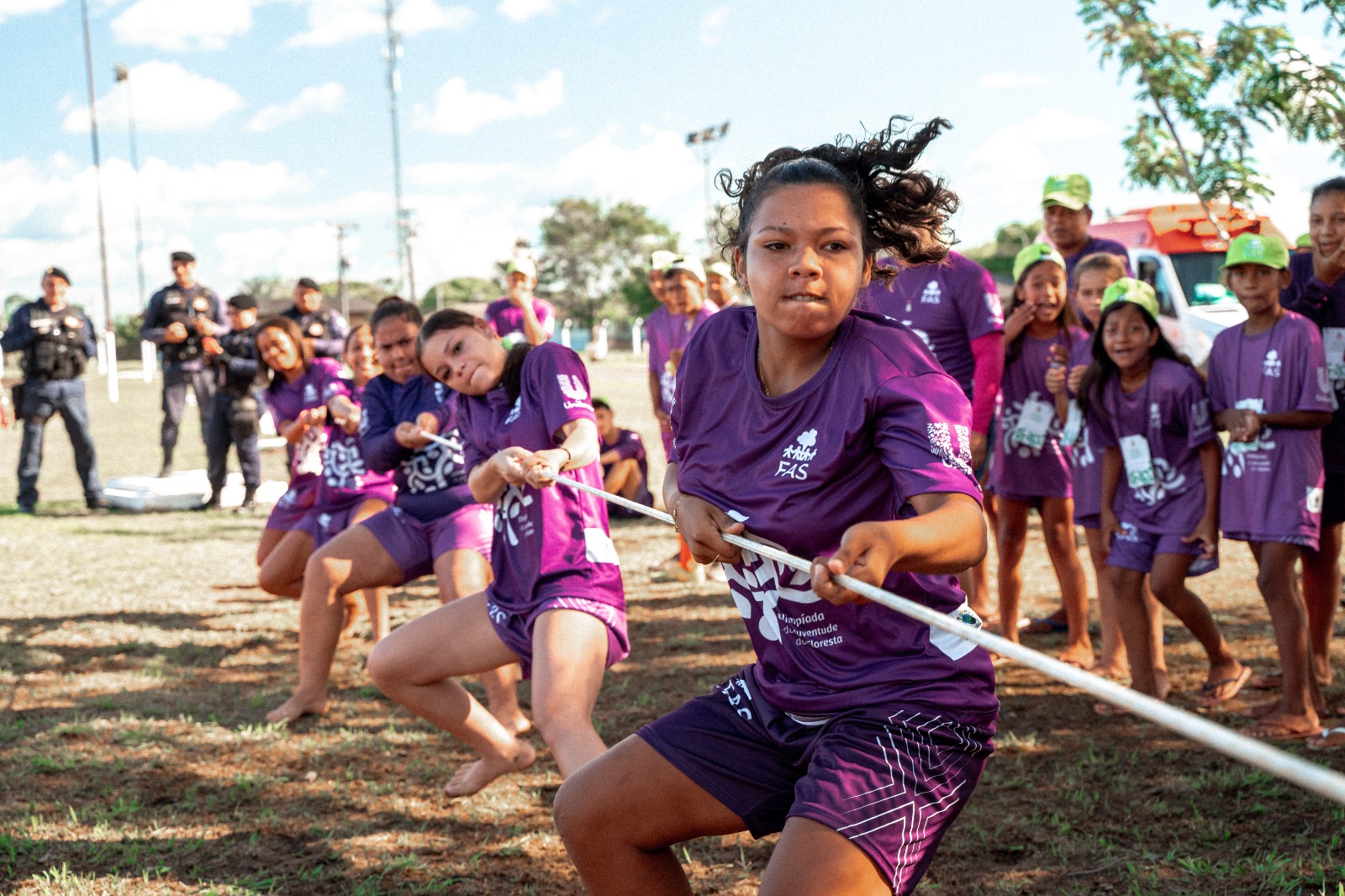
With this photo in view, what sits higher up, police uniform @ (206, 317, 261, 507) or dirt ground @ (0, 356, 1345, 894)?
police uniform @ (206, 317, 261, 507)

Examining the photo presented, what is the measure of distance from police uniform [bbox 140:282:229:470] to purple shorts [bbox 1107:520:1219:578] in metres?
10.1

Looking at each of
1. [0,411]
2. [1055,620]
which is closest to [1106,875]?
[1055,620]

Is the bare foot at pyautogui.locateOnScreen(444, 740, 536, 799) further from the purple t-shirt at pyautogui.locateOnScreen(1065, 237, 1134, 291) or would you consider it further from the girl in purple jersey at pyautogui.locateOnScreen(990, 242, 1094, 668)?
the purple t-shirt at pyautogui.locateOnScreen(1065, 237, 1134, 291)

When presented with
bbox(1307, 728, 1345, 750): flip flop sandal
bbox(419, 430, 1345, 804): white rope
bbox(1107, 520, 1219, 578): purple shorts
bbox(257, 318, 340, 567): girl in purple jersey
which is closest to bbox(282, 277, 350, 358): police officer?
bbox(257, 318, 340, 567): girl in purple jersey

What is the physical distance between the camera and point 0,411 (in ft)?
40.7

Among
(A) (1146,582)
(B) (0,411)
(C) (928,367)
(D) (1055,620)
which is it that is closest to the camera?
(C) (928,367)

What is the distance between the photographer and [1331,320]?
5164 millimetres

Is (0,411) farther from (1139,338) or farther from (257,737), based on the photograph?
(1139,338)

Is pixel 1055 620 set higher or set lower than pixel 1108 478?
lower

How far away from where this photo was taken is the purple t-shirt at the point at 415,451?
531 cm

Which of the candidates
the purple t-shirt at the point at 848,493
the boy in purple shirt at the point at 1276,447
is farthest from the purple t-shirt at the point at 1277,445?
the purple t-shirt at the point at 848,493

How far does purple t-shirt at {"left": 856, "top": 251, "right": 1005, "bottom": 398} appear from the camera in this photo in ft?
17.5

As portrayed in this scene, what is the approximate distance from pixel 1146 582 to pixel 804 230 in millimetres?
4095

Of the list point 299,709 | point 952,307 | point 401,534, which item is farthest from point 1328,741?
point 299,709
